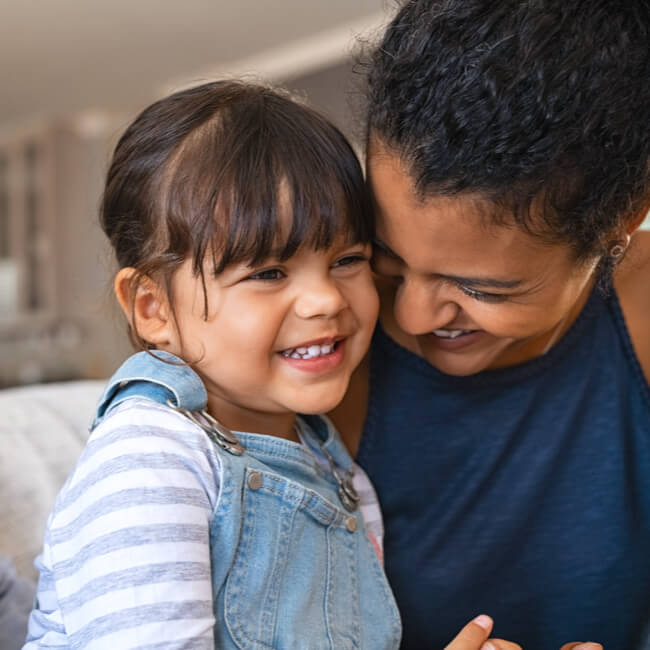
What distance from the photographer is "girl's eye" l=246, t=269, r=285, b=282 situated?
830 mm

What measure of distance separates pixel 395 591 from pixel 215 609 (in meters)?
0.44

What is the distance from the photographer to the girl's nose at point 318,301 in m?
0.83

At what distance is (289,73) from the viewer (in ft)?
18.4

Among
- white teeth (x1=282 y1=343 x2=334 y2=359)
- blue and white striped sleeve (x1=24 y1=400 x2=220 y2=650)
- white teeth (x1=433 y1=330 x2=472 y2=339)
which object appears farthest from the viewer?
white teeth (x1=433 y1=330 x2=472 y2=339)

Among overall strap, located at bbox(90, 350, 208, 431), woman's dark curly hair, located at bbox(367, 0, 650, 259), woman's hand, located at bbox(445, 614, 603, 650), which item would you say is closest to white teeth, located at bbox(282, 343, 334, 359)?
overall strap, located at bbox(90, 350, 208, 431)

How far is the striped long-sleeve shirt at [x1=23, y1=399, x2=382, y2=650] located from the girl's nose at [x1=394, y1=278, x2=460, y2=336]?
30cm

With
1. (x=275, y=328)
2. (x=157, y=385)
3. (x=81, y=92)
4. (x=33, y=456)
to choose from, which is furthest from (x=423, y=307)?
(x=81, y=92)

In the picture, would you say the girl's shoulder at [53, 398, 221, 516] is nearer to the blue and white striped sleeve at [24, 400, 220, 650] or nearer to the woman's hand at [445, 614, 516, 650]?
the blue and white striped sleeve at [24, 400, 220, 650]

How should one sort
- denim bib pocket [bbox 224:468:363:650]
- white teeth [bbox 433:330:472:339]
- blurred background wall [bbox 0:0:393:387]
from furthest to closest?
blurred background wall [bbox 0:0:393:387]
white teeth [bbox 433:330:472:339]
denim bib pocket [bbox 224:468:363:650]

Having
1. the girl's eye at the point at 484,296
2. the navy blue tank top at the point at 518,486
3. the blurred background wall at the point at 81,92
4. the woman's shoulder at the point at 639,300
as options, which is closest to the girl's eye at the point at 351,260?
the girl's eye at the point at 484,296

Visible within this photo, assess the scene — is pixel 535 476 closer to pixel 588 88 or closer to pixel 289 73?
pixel 588 88

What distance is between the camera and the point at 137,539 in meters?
0.68

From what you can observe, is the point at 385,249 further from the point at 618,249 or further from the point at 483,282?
the point at 618,249

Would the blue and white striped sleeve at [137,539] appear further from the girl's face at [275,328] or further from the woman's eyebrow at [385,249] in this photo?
the woman's eyebrow at [385,249]
